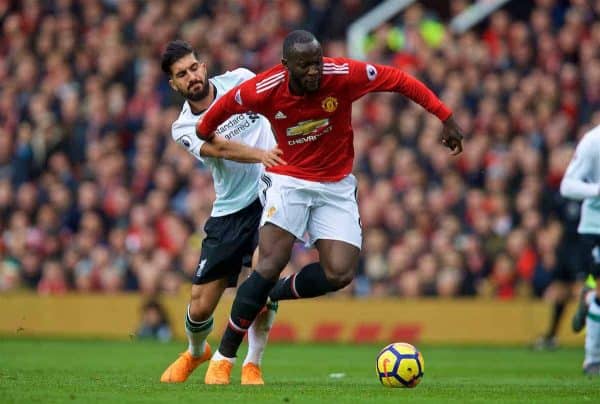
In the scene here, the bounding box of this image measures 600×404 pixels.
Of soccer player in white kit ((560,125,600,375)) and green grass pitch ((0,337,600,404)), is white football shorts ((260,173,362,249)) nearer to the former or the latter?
green grass pitch ((0,337,600,404))

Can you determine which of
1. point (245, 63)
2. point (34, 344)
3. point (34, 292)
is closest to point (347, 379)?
point (34, 344)

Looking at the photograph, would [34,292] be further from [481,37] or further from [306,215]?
[306,215]

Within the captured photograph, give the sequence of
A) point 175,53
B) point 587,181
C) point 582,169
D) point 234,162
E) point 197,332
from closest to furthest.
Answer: point 175,53, point 234,162, point 197,332, point 582,169, point 587,181

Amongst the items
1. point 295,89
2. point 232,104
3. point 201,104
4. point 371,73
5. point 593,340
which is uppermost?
point 371,73

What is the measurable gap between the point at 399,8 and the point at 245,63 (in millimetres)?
2796

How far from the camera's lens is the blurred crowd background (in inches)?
738

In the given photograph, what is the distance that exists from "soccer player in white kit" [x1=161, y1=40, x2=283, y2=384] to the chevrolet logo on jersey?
2.45 ft

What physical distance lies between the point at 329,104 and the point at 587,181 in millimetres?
3653

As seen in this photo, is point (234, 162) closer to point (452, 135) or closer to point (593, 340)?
point (452, 135)

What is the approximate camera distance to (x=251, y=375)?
10.2m

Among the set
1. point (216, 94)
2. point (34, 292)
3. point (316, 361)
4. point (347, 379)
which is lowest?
point (34, 292)

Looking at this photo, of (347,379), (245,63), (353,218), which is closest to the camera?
(353,218)

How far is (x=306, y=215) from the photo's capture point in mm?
9984

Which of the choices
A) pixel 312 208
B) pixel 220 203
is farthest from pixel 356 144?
pixel 312 208
